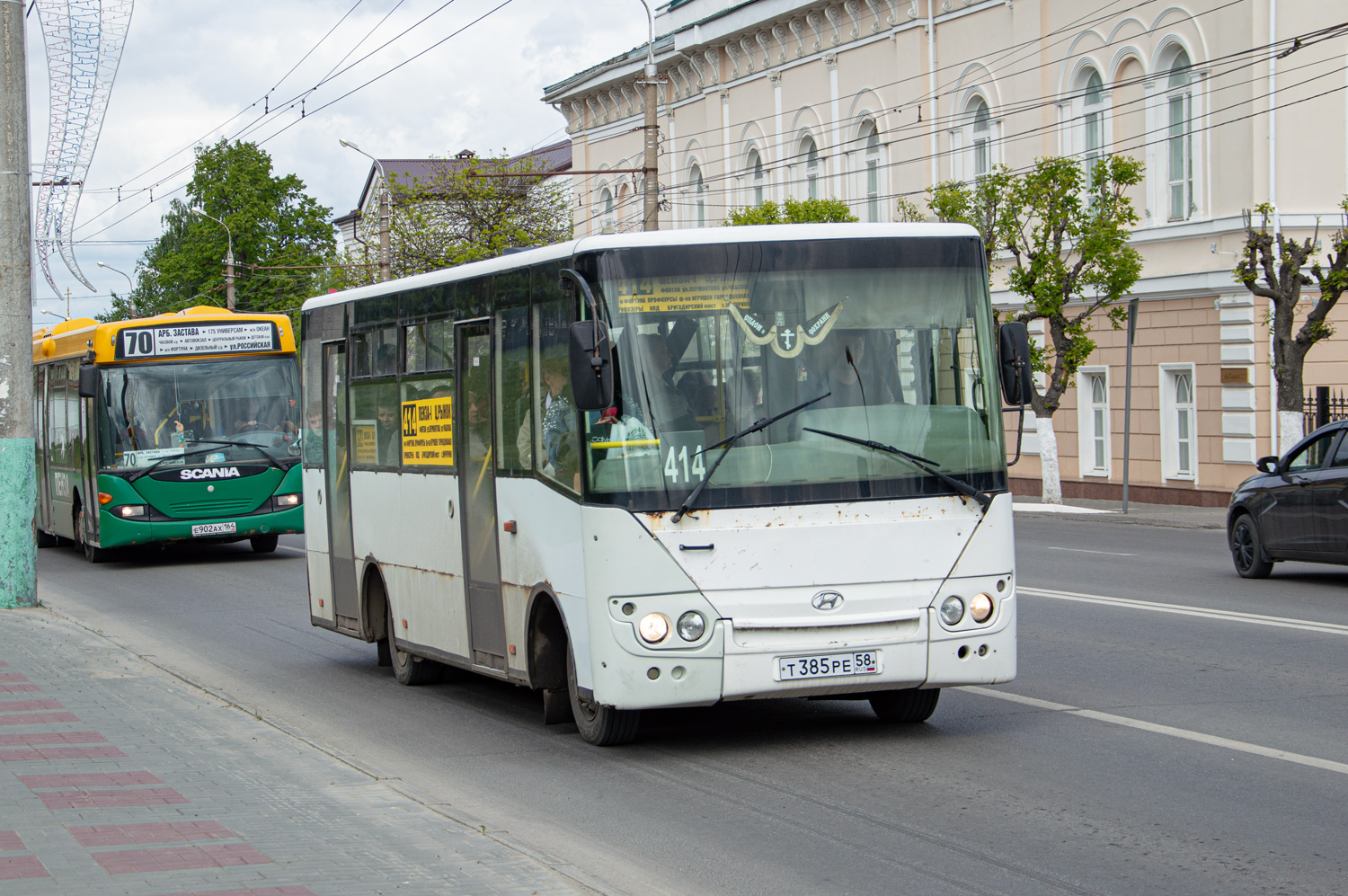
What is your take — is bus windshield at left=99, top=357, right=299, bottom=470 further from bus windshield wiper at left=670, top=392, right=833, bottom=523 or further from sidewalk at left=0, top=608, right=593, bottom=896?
bus windshield wiper at left=670, top=392, right=833, bottom=523

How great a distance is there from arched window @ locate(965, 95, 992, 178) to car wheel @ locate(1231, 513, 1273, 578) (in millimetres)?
20844

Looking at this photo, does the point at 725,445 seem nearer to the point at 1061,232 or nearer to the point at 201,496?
the point at 201,496

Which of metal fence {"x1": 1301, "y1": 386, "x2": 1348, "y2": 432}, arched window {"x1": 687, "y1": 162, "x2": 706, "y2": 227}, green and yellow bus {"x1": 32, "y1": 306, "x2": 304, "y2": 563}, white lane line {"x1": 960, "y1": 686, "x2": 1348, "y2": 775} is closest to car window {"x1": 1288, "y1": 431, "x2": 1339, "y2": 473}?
white lane line {"x1": 960, "y1": 686, "x2": 1348, "y2": 775}

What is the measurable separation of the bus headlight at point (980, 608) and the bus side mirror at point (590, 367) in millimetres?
2057

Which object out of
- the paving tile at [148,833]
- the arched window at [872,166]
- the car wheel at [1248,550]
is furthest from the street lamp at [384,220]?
the paving tile at [148,833]

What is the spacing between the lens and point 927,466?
823 cm

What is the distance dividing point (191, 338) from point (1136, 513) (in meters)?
15.9

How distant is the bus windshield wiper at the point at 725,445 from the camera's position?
7891 millimetres

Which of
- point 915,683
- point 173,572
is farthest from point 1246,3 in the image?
point 915,683

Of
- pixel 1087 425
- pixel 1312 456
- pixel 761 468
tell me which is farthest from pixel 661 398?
pixel 1087 425

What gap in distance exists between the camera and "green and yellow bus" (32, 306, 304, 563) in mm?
21781

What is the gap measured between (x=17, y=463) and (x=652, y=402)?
9212mm

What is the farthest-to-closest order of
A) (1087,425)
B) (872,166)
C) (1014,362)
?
(872,166) < (1087,425) < (1014,362)

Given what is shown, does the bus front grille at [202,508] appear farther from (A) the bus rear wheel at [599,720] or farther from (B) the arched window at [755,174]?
(B) the arched window at [755,174]
